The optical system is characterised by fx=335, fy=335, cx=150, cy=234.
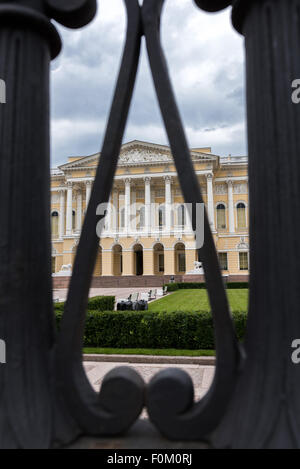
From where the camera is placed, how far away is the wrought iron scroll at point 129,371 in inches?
57.0

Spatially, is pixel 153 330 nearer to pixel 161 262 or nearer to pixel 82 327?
pixel 82 327

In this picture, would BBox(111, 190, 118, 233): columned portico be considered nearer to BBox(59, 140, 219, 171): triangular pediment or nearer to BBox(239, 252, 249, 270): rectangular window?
BBox(59, 140, 219, 171): triangular pediment

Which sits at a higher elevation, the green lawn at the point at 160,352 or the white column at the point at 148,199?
the white column at the point at 148,199

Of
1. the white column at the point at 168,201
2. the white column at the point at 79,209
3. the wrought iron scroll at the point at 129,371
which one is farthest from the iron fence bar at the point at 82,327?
the white column at the point at 79,209

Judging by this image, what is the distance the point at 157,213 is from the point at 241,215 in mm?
9471

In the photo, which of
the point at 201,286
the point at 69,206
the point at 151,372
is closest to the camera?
the point at 151,372

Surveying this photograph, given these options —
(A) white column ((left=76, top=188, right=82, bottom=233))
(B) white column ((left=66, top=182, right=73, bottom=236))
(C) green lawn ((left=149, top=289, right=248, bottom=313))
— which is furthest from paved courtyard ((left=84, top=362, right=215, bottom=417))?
(A) white column ((left=76, top=188, right=82, bottom=233))

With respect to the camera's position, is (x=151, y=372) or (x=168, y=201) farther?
(x=168, y=201)

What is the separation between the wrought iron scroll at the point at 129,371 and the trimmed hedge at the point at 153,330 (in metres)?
4.48

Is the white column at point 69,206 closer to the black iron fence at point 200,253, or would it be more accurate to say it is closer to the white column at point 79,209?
the white column at point 79,209

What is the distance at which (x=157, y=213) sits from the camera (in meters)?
37.7

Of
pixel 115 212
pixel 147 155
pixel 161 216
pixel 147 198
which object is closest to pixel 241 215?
pixel 161 216
